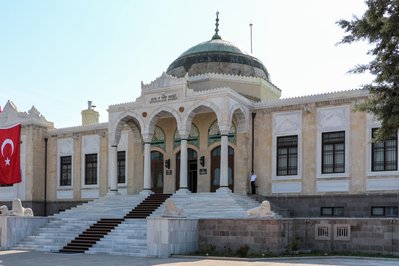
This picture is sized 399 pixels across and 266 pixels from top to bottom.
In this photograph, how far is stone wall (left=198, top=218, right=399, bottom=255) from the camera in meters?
15.8

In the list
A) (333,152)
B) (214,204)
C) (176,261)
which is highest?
(333,152)

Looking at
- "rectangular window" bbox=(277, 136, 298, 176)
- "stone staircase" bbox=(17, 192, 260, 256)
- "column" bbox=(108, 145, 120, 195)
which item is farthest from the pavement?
"column" bbox=(108, 145, 120, 195)

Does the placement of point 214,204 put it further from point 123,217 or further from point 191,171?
point 191,171

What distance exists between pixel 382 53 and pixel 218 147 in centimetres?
1310

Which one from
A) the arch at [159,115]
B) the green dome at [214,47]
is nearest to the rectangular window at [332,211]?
the arch at [159,115]

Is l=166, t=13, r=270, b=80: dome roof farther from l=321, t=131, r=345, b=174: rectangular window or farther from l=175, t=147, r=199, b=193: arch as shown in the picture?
l=321, t=131, r=345, b=174: rectangular window

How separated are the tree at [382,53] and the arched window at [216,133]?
11.3m

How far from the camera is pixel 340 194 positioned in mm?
20828

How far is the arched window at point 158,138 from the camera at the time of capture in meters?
25.9

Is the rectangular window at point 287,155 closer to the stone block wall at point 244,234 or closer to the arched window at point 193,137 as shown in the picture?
the arched window at point 193,137

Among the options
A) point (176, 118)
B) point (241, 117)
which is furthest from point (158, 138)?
point (241, 117)

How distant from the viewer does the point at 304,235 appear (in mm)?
16984

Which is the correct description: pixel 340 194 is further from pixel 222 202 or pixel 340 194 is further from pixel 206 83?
pixel 206 83

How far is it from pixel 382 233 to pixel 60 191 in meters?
19.0
